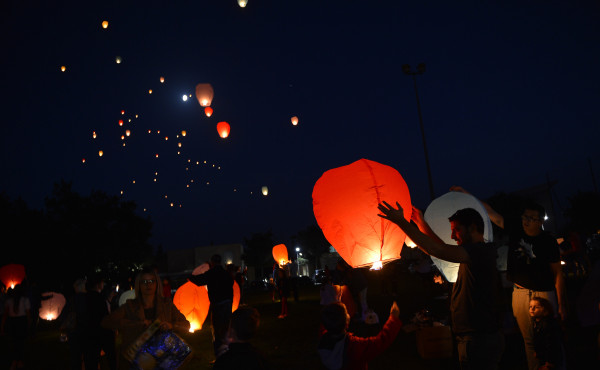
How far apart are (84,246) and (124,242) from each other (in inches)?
180

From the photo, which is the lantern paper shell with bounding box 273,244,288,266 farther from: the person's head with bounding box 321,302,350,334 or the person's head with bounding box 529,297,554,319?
the person's head with bounding box 321,302,350,334

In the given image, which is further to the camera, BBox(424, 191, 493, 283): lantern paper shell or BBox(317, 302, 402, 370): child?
BBox(424, 191, 493, 283): lantern paper shell

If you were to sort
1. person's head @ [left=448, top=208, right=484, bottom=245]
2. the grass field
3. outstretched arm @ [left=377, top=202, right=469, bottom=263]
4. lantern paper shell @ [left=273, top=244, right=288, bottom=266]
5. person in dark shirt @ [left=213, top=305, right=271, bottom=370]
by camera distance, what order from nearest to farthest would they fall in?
1. person in dark shirt @ [left=213, top=305, right=271, bottom=370]
2. outstretched arm @ [left=377, top=202, right=469, bottom=263]
3. person's head @ [left=448, top=208, right=484, bottom=245]
4. the grass field
5. lantern paper shell @ [left=273, top=244, right=288, bottom=266]

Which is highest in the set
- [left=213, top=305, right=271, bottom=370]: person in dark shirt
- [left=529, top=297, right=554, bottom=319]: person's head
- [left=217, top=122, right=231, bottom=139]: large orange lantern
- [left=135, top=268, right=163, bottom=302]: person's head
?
[left=217, top=122, right=231, bottom=139]: large orange lantern

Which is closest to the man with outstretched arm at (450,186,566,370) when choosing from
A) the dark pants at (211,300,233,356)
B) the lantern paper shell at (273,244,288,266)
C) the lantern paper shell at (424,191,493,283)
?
the lantern paper shell at (424,191,493,283)

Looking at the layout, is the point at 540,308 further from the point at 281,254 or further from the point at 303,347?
the point at 281,254

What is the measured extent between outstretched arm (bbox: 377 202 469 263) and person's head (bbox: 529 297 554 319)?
4.84 feet

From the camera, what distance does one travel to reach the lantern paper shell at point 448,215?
14.2ft

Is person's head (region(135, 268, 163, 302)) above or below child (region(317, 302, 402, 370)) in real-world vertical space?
above

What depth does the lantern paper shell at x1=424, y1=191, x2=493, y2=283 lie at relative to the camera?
170 inches

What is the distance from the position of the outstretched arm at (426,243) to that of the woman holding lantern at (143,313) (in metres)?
2.66

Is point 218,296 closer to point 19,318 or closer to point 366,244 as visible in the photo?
point 366,244

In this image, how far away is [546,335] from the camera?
12.1 feet

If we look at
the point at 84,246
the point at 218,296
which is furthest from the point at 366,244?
the point at 84,246
